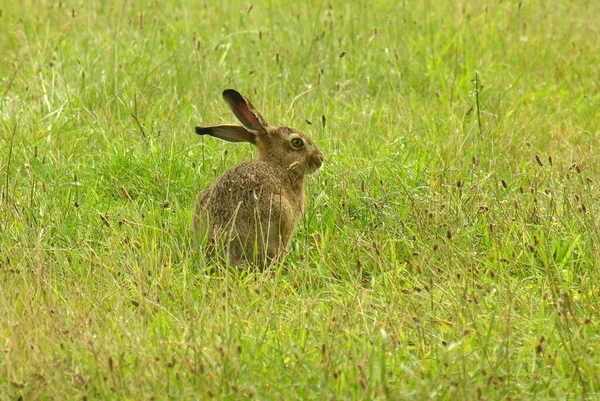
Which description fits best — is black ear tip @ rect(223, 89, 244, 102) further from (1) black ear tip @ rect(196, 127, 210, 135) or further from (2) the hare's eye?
(2) the hare's eye

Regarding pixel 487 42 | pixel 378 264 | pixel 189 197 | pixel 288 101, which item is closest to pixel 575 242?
pixel 378 264

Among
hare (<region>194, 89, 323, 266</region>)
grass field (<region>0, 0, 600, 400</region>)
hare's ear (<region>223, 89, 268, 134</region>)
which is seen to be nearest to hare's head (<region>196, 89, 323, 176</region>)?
hare's ear (<region>223, 89, 268, 134</region>)

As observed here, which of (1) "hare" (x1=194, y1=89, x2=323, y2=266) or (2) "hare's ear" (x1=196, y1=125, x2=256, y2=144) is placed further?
(2) "hare's ear" (x1=196, y1=125, x2=256, y2=144)

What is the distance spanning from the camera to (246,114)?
671 cm

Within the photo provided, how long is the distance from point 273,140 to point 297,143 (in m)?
0.14

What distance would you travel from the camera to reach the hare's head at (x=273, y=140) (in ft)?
21.9

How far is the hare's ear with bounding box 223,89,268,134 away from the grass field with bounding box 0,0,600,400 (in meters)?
0.43

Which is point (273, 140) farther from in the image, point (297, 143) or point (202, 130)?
point (202, 130)

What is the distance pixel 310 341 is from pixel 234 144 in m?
2.75

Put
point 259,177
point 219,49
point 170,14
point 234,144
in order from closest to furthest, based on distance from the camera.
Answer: point 259,177 < point 234,144 < point 219,49 < point 170,14

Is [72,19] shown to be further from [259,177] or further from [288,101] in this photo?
[259,177]

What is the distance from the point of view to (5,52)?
9289 millimetres

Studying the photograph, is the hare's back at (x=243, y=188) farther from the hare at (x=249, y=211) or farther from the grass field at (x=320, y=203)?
the grass field at (x=320, y=203)

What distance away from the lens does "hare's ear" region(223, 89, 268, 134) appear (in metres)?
6.61
